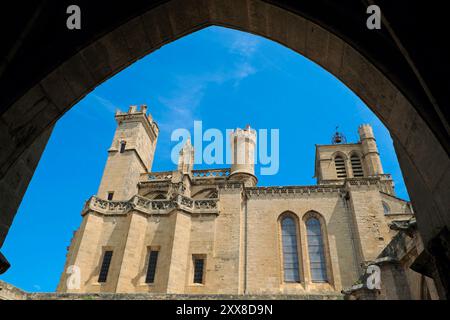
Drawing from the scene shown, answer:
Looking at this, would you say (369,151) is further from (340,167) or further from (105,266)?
(105,266)

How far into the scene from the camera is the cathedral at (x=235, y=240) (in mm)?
19391

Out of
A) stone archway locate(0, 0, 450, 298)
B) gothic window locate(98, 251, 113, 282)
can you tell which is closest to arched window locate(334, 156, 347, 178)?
gothic window locate(98, 251, 113, 282)

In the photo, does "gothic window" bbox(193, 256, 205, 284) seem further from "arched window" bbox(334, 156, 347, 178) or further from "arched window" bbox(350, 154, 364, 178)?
"arched window" bbox(350, 154, 364, 178)

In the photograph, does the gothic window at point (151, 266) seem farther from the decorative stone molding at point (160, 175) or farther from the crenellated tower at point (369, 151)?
the crenellated tower at point (369, 151)

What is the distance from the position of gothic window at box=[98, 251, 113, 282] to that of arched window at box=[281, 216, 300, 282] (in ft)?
36.5

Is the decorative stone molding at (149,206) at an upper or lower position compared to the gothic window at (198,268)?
upper

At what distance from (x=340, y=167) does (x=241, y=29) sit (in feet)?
112

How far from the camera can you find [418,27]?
2.83 metres

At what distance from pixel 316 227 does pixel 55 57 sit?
21.1m

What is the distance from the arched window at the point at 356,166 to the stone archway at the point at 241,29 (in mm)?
33795

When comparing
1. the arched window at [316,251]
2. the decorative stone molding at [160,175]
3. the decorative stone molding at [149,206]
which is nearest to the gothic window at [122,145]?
the decorative stone molding at [160,175]

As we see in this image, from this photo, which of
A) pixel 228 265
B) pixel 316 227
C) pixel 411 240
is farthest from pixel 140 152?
pixel 411 240

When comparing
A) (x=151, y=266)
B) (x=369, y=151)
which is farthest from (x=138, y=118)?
(x=369, y=151)
